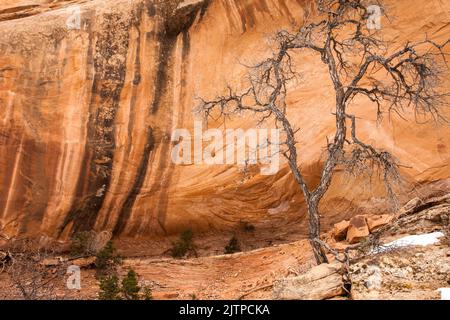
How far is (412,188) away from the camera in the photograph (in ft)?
39.9

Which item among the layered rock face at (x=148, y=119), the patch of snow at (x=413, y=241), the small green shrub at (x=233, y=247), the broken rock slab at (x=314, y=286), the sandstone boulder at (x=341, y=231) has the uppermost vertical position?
the layered rock face at (x=148, y=119)

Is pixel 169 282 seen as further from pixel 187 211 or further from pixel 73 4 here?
pixel 73 4

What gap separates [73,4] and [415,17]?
641 centimetres

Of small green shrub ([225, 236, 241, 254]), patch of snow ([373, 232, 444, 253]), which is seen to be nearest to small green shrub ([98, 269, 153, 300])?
small green shrub ([225, 236, 241, 254])

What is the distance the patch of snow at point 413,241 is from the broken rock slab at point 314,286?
625 millimetres

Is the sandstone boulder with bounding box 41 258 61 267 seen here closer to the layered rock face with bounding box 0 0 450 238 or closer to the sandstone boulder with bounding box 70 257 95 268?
the sandstone boulder with bounding box 70 257 95 268

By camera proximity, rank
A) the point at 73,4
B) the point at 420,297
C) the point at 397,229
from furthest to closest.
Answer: the point at 73,4
the point at 397,229
the point at 420,297

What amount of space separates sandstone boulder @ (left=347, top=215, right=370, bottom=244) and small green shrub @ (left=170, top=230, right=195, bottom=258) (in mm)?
2965

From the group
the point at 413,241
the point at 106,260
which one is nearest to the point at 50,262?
the point at 106,260

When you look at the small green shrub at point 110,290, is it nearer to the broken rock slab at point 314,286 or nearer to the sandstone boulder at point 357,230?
the broken rock slab at point 314,286

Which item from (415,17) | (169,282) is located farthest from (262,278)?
(415,17)

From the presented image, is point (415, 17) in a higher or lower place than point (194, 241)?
higher

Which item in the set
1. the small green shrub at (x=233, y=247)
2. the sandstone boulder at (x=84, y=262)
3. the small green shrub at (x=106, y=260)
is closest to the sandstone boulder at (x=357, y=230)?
the small green shrub at (x=233, y=247)

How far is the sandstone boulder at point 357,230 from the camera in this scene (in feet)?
37.7
